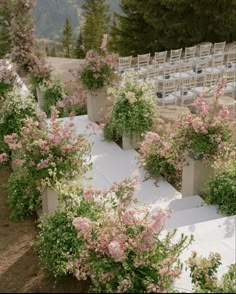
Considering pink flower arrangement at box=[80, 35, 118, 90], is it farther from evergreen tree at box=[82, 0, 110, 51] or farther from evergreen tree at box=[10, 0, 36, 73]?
evergreen tree at box=[82, 0, 110, 51]

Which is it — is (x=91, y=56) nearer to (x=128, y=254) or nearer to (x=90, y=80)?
(x=90, y=80)

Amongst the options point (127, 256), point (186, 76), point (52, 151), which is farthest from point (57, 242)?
point (186, 76)

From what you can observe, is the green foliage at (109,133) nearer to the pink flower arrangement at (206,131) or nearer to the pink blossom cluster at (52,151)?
the pink flower arrangement at (206,131)

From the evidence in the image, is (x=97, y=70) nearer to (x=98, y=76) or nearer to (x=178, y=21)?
(x=98, y=76)

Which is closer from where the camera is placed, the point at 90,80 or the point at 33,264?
the point at 33,264

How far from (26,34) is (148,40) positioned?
9832 millimetres

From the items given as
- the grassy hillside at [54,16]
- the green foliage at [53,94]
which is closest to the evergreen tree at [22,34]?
the green foliage at [53,94]

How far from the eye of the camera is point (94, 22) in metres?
34.2

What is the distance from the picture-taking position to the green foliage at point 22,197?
6418 mm

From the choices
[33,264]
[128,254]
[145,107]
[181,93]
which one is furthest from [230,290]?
[181,93]

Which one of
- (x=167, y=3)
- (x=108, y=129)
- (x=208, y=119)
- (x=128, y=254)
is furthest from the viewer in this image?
(x=167, y=3)

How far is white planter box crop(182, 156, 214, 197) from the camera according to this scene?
6.75 meters

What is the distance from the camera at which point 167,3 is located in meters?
21.2

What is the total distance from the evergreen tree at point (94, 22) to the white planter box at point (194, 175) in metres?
26.1
